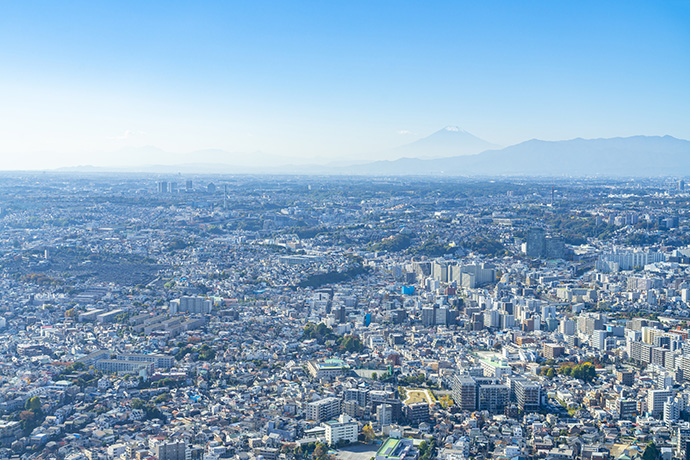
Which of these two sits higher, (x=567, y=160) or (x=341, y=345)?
(x=567, y=160)

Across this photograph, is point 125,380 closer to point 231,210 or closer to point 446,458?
point 446,458

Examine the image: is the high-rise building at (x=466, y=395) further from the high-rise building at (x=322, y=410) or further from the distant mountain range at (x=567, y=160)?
the distant mountain range at (x=567, y=160)

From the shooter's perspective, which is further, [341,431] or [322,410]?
[322,410]

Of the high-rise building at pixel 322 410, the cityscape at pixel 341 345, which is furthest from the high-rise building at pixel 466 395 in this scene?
the high-rise building at pixel 322 410

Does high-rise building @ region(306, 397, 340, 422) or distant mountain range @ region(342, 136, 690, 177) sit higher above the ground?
distant mountain range @ region(342, 136, 690, 177)

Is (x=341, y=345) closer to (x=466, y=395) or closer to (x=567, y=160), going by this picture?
(x=466, y=395)

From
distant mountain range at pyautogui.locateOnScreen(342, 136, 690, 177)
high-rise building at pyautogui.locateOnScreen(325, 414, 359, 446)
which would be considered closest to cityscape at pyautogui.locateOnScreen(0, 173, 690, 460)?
high-rise building at pyautogui.locateOnScreen(325, 414, 359, 446)

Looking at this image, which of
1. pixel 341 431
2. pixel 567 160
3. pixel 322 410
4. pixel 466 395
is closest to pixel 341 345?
pixel 466 395

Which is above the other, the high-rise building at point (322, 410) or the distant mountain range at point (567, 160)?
the distant mountain range at point (567, 160)

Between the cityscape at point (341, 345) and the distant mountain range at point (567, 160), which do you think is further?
the distant mountain range at point (567, 160)

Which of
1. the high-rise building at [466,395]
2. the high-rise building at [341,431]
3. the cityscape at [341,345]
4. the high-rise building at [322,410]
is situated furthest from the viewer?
the high-rise building at [466,395]

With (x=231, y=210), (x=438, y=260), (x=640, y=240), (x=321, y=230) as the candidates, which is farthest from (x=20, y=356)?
(x=231, y=210)

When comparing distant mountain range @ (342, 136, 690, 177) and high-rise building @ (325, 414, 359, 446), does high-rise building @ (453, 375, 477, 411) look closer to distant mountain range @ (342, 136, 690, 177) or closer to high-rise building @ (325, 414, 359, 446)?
high-rise building @ (325, 414, 359, 446)
